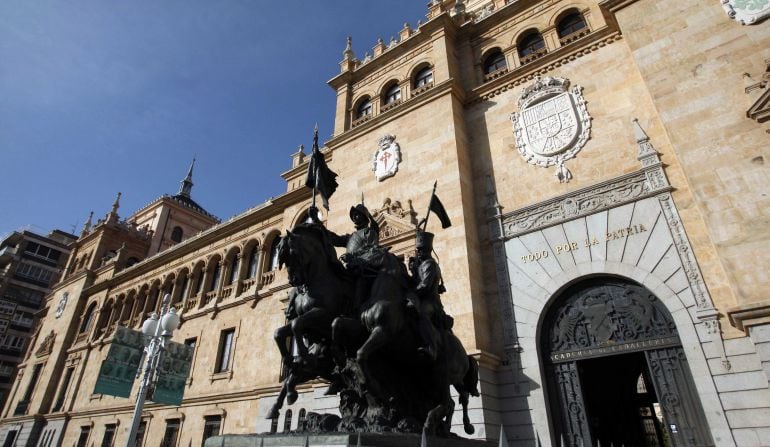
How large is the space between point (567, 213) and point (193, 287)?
19.7 meters

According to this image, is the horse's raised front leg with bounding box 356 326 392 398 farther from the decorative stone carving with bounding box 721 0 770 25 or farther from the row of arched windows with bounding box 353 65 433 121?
the row of arched windows with bounding box 353 65 433 121

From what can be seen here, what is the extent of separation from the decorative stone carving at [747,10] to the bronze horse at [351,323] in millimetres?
10078

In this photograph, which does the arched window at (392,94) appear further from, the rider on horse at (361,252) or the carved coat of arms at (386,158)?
the rider on horse at (361,252)

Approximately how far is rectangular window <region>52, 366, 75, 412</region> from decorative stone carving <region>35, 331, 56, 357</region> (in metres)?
2.99

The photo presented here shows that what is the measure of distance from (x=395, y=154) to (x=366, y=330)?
1098 cm

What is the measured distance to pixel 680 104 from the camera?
9.90m

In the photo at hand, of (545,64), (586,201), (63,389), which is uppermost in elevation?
(545,64)

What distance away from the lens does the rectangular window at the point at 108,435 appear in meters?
21.9

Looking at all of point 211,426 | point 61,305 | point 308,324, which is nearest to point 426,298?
point 308,324

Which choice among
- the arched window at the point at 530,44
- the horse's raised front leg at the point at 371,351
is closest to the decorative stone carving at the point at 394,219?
the arched window at the point at 530,44

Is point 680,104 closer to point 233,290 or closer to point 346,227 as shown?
point 346,227

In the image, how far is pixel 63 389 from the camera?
27125 millimetres

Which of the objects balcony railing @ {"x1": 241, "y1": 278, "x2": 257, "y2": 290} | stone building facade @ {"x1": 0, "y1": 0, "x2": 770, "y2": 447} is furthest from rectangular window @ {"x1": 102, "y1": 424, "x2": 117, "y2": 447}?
balcony railing @ {"x1": 241, "y1": 278, "x2": 257, "y2": 290}

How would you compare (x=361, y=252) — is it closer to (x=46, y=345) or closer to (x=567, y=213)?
(x=567, y=213)
